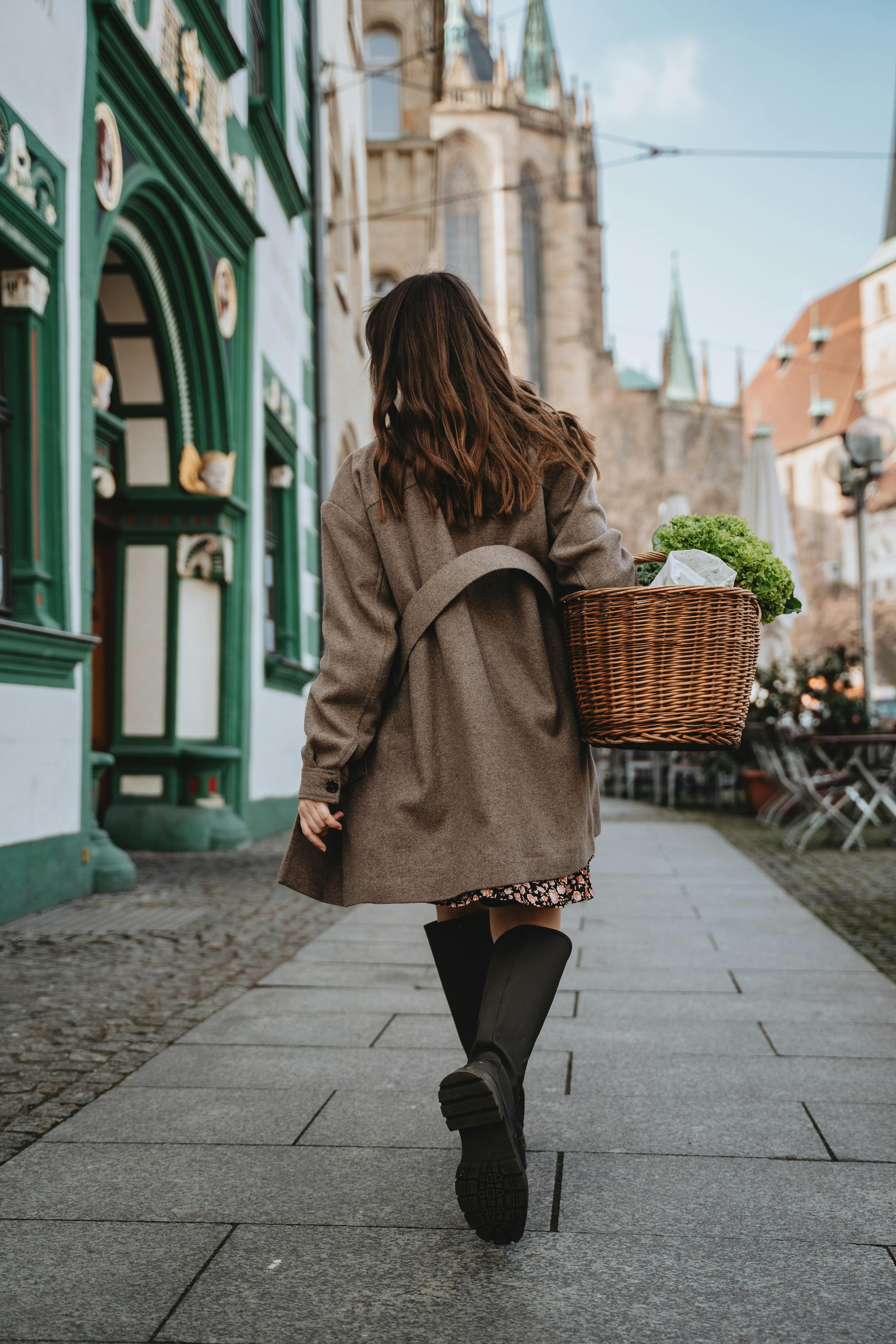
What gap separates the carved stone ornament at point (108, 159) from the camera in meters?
6.98

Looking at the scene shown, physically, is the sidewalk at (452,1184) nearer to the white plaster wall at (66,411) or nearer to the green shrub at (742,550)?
the green shrub at (742,550)

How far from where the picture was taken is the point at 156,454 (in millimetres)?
9594

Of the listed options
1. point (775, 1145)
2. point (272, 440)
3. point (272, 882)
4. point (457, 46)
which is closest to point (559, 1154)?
point (775, 1145)

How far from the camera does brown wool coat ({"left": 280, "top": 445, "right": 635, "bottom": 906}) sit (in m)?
2.23

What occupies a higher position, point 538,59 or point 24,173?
point 538,59

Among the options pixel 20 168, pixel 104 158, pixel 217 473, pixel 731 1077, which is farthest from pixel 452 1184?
pixel 217 473

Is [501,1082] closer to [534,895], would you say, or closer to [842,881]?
[534,895]

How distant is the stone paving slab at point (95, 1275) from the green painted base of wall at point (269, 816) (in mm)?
7461

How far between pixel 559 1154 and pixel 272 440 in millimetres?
9703

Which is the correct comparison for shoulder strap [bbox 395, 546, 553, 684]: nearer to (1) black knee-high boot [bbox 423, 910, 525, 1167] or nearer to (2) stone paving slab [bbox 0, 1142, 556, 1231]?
(1) black knee-high boot [bbox 423, 910, 525, 1167]

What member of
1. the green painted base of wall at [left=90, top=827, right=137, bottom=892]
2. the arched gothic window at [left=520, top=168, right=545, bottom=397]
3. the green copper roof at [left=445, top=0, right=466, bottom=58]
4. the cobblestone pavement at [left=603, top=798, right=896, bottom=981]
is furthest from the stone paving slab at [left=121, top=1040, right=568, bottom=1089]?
the green copper roof at [left=445, top=0, right=466, bottom=58]

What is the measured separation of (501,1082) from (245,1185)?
0.74 metres

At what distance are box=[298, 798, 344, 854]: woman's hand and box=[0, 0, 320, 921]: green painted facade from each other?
3.81 metres

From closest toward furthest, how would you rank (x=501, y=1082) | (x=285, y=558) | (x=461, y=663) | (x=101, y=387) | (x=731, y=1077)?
(x=501, y=1082) → (x=461, y=663) → (x=731, y=1077) → (x=101, y=387) → (x=285, y=558)
